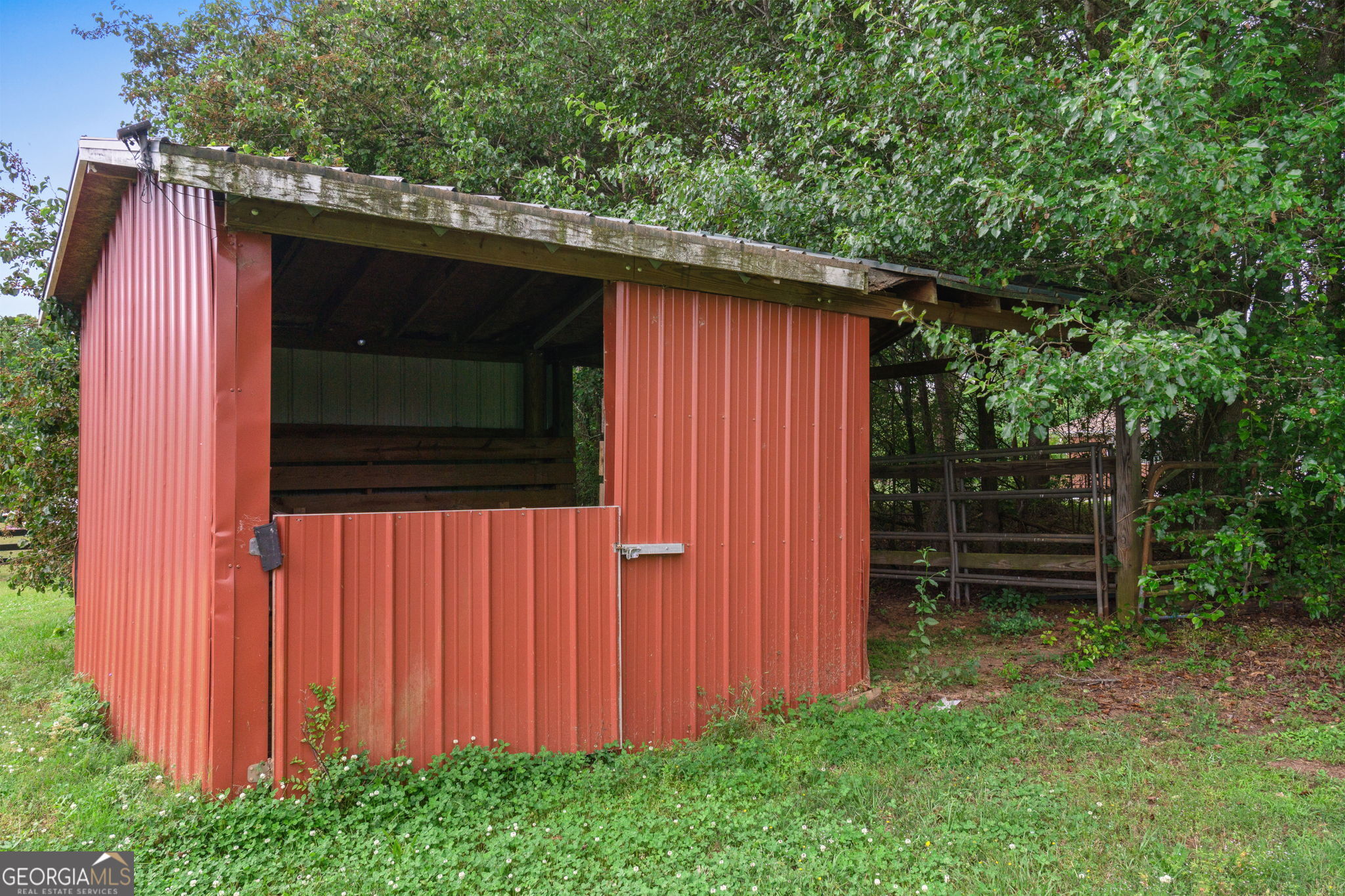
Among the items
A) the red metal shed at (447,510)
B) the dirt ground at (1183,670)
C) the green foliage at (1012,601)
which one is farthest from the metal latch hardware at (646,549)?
the green foliage at (1012,601)

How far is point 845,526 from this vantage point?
5379 mm

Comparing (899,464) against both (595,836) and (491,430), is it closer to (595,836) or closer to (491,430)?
(491,430)

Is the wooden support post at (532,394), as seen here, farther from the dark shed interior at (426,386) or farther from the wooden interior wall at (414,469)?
the wooden interior wall at (414,469)

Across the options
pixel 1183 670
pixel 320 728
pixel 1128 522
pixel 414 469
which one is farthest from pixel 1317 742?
pixel 414 469

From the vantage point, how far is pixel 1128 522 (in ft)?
21.8

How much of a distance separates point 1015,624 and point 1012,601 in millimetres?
963

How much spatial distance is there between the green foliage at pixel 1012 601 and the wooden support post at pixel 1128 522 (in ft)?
3.97

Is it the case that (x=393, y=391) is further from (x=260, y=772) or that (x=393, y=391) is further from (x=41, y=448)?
(x=260, y=772)

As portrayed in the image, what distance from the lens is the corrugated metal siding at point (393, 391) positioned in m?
6.90

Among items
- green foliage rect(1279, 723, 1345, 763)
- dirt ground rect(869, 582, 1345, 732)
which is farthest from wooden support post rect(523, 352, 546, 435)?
green foliage rect(1279, 723, 1345, 763)

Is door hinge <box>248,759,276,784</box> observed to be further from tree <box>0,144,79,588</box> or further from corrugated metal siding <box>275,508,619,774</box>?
tree <box>0,144,79,588</box>

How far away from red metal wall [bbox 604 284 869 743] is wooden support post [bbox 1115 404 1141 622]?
264 cm

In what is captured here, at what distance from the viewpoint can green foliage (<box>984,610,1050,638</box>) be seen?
7113 mm

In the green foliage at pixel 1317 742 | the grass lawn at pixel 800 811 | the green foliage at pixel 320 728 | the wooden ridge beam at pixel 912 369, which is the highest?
the wooden ridge beam at pixel 912 369
